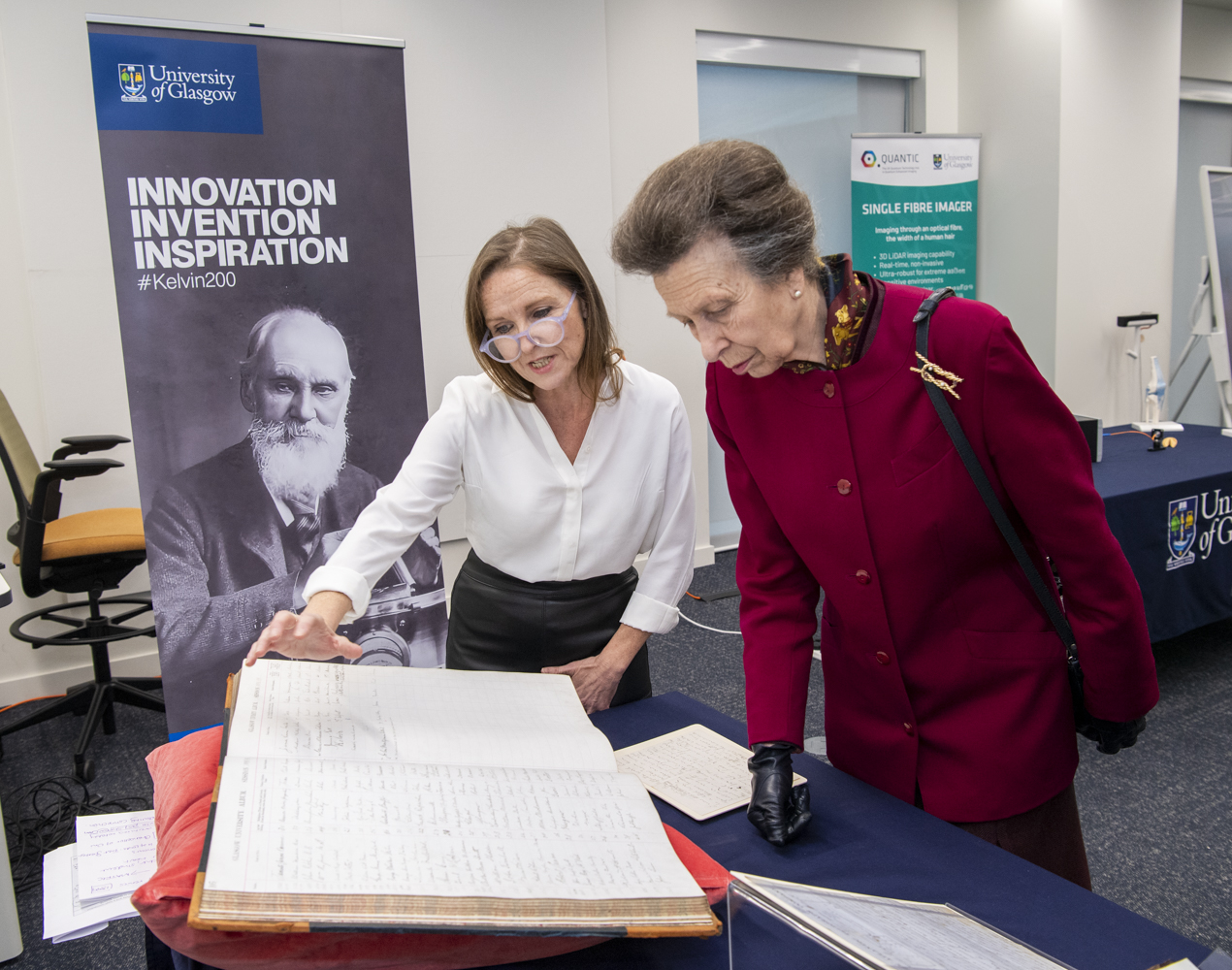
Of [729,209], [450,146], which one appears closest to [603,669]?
[729,209]

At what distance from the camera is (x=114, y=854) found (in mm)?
945

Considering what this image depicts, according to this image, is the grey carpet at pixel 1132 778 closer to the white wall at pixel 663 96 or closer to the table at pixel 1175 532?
the table at pixel 1175 532

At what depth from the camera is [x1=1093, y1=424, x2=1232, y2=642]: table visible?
9.77 ft

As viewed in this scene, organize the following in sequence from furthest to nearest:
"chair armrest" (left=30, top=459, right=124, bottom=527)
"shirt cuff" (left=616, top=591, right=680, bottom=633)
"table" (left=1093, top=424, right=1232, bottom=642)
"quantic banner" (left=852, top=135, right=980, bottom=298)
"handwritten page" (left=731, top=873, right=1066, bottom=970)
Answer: "quantic banner" (left=852, top=135, right=980, bottom=298), "table" (left=1093, top=424, right=1232, bottom=642), "chair armrest" (left=30, top=459, right=124, bottom=527), "shirt cuff" (left=616, top=591, right=680, bottom=633), "handwritten page" (left=731, top=873, right=1066, bottom=970)

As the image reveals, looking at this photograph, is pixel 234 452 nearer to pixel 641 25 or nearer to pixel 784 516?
pixel 784 516

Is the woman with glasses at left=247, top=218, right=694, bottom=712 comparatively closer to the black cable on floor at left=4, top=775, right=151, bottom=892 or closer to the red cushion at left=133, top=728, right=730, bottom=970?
the red cushion at left=133, top=728, right=730, bottom=970

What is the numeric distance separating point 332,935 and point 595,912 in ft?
0.71

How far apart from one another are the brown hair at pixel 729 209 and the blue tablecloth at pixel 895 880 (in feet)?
2.06

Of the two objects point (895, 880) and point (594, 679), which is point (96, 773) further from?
point (895, 880)

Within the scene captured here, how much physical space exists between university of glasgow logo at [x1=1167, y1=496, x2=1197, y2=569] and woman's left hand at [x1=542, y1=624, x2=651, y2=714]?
2.39 meters

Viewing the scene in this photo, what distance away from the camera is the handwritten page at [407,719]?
932 millimetres

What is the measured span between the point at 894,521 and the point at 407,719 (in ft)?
2.00

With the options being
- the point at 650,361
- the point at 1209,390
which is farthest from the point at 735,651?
the point at 1209,390

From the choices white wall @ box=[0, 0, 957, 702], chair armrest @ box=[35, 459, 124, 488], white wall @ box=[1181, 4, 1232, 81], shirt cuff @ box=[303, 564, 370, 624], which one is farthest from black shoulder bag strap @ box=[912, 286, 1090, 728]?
white wall @ box=[1181, 4, 1232, 81]
